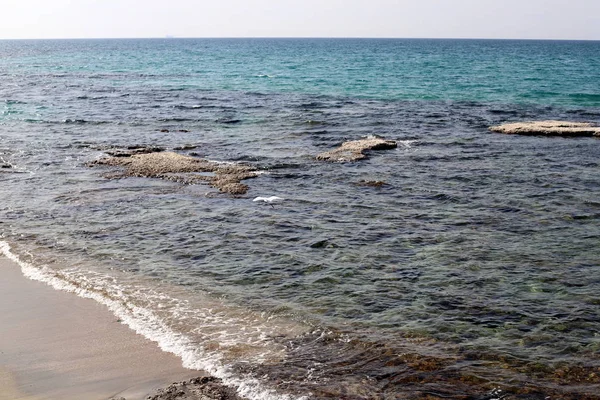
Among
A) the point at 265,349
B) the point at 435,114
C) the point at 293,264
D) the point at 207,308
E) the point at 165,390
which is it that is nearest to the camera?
the point at 165,390

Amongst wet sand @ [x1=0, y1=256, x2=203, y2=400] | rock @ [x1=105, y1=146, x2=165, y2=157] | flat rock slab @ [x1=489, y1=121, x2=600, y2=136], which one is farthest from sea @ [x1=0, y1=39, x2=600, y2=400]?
flat rock slab @ [x1=489, y1=121, x2=600, y2=136]

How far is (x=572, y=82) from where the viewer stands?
5962 cm

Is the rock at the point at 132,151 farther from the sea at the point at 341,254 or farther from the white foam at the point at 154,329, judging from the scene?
the white foam at the point at 154,329

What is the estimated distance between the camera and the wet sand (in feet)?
30.0

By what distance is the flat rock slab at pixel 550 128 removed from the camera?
29984 mm

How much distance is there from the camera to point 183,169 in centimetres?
2273

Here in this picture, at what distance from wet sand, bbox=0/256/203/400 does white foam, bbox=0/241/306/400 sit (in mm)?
167

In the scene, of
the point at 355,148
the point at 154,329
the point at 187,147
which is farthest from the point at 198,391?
the point at 187,147

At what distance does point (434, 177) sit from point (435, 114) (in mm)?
16860

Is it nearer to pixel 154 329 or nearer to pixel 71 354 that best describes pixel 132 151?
pixel 154 329

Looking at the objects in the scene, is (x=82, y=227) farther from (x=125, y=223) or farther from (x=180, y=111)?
(x=180, y=111)

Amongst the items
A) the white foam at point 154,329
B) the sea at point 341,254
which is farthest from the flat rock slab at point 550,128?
the white foam at point 154,329

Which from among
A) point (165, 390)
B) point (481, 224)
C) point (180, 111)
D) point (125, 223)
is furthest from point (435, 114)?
point (165, 390)

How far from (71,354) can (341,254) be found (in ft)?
21.8
